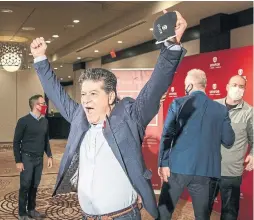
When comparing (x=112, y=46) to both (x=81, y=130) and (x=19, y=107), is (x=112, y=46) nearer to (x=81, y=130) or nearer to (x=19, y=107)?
(x=19, y=107)

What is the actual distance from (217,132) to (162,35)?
1773 millimetres

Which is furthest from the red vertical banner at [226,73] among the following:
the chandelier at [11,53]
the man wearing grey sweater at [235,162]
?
the chandelier at [11,53]

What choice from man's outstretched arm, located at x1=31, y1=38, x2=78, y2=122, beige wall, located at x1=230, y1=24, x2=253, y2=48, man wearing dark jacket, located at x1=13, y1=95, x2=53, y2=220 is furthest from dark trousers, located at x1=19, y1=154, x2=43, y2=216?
beige wall, located at x1=230, y1=24, x2=253, y2=48

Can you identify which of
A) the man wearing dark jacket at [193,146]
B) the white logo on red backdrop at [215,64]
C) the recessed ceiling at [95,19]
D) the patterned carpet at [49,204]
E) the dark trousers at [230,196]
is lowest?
the patterned carpet at [49,204]

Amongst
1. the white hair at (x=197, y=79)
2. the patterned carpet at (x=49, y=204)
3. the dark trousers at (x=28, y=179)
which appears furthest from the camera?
the patterned carpet at (x=49, y=204)

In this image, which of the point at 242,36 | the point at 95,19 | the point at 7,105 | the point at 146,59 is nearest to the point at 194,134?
the point at 242,36

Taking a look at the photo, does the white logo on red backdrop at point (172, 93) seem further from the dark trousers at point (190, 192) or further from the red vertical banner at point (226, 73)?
the dark trousers at point (190, 192)

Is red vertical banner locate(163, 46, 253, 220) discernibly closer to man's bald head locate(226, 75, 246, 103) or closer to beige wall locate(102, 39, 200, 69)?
man's bald head locate(226, 75, 246, 103)

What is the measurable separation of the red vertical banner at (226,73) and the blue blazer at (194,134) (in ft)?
4.65

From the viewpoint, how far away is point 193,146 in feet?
9.82

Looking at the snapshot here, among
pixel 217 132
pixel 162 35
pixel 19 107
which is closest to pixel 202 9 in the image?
pixel 217 132

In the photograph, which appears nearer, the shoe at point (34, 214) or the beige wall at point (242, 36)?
the shoe at point (34, 214)

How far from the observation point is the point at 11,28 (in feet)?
32.4

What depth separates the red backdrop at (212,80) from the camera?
433cm
